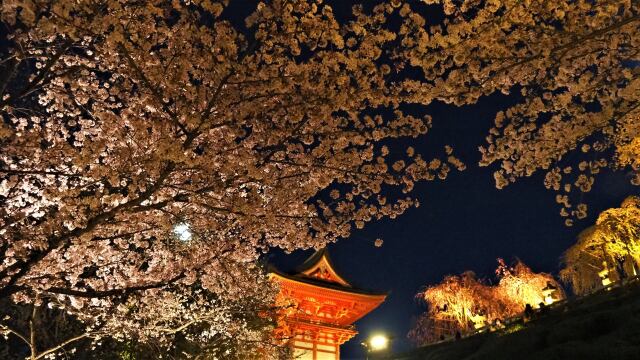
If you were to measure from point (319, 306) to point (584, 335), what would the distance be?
1209 centimetres

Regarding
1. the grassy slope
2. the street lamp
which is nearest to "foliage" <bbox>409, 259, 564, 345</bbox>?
the grassy slope

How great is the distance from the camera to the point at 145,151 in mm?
7719

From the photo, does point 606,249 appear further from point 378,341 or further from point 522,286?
point 378,341

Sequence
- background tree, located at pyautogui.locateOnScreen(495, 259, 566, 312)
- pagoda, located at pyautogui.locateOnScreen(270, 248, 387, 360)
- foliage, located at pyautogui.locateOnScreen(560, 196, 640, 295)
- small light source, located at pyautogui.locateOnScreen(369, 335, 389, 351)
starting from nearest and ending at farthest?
1. small light source, located at pyautogui.locateOnScreen(369, 335, 389, 351)
2. pagoda, located at pyautogui.locateOnScreen(270, 248, 387, 360)
3. foliage, located at pyautogui.locateOnScreen(560, 196, 640, 295)
4. background tree, located at pyautogui.locateOnScreen(495, 259, 566, 312)

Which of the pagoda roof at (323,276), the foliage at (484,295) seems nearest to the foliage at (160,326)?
the pagoda roof at (323,276)

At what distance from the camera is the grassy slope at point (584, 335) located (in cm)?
1284

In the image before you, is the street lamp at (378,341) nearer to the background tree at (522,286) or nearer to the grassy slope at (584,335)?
the grassy slope at (584,335)

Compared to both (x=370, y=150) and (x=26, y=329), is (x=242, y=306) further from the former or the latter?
(x=370, y=150)

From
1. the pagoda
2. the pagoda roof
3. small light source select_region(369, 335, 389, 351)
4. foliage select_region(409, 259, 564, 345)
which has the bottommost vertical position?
small light source select_region(369, 335, 389, 351)

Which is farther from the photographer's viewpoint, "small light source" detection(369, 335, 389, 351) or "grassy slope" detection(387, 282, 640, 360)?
"small light source" detection(369, 335, 389, 351)

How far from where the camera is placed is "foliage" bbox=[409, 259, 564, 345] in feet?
107

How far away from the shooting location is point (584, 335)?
15.8 metres

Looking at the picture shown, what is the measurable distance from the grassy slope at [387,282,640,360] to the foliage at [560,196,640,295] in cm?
406

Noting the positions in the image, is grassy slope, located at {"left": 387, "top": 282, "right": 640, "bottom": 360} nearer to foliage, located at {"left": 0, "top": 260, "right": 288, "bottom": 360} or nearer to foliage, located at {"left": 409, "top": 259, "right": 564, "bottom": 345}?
foliage, located at {"left": 0, "top": 260, "right": 288, "bottom": 360}
